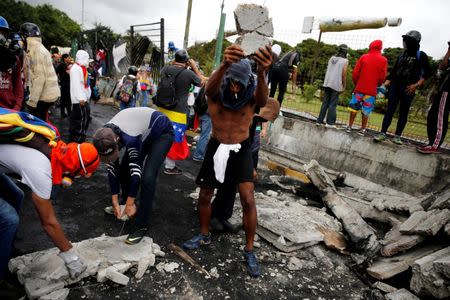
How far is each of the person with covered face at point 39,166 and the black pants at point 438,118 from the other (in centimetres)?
504

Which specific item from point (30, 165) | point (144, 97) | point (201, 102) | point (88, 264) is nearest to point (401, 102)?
point (201, 102)

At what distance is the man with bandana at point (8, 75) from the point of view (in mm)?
3488

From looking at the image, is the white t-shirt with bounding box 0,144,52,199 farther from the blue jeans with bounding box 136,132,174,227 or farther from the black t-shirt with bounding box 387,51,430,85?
the black t-shirt with bounding box 387,51,430,85

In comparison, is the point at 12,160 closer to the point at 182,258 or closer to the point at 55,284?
the point at 55,284

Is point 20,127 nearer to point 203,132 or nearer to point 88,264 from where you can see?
point 88,264

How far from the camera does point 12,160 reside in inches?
78.2

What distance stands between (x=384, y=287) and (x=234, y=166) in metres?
1.93

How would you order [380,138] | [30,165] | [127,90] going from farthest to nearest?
[127,90] → [380,138] → [30,165]

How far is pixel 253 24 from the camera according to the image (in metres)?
3.71

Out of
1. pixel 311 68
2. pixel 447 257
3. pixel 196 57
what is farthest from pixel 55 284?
pixel 196 57

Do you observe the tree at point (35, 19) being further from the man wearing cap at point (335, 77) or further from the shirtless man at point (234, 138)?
the shirtless man at point (234, 138)

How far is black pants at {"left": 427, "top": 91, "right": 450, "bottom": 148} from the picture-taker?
183 inches

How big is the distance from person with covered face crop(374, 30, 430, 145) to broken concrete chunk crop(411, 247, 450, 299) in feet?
10.1

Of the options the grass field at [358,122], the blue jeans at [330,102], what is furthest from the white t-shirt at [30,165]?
the grass field at [358,122]
